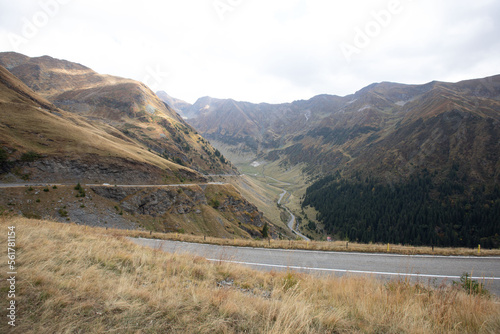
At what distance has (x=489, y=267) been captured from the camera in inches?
432

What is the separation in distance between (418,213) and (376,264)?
435 ft

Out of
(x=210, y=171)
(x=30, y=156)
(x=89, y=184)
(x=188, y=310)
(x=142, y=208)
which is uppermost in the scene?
(x=188, y=310)

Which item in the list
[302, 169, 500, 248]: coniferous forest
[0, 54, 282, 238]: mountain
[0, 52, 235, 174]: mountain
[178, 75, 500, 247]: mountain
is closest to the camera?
[0, 54, 282, 238]: mountain

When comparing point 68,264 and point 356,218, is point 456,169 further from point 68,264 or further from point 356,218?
point 68,264

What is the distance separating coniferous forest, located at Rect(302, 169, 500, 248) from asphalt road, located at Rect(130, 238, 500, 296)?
91.8m

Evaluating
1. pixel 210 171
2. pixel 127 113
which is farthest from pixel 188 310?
pixel 127 113

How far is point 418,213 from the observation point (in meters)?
109

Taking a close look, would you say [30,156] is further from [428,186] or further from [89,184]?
[428,186]

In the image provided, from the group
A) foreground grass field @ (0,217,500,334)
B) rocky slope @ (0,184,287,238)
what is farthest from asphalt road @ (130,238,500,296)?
rocky slope @ (0,184,287,238)

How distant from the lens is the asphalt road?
32.1 ft

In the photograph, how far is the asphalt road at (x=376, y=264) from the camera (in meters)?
9.77

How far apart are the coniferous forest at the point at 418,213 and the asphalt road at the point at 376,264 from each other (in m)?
91.8

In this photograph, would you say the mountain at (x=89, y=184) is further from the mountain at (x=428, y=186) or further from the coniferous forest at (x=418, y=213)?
the mountain at (x=428, y=186)

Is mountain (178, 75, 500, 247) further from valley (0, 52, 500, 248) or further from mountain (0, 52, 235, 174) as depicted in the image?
mountain (0, 52, 235, 174)
